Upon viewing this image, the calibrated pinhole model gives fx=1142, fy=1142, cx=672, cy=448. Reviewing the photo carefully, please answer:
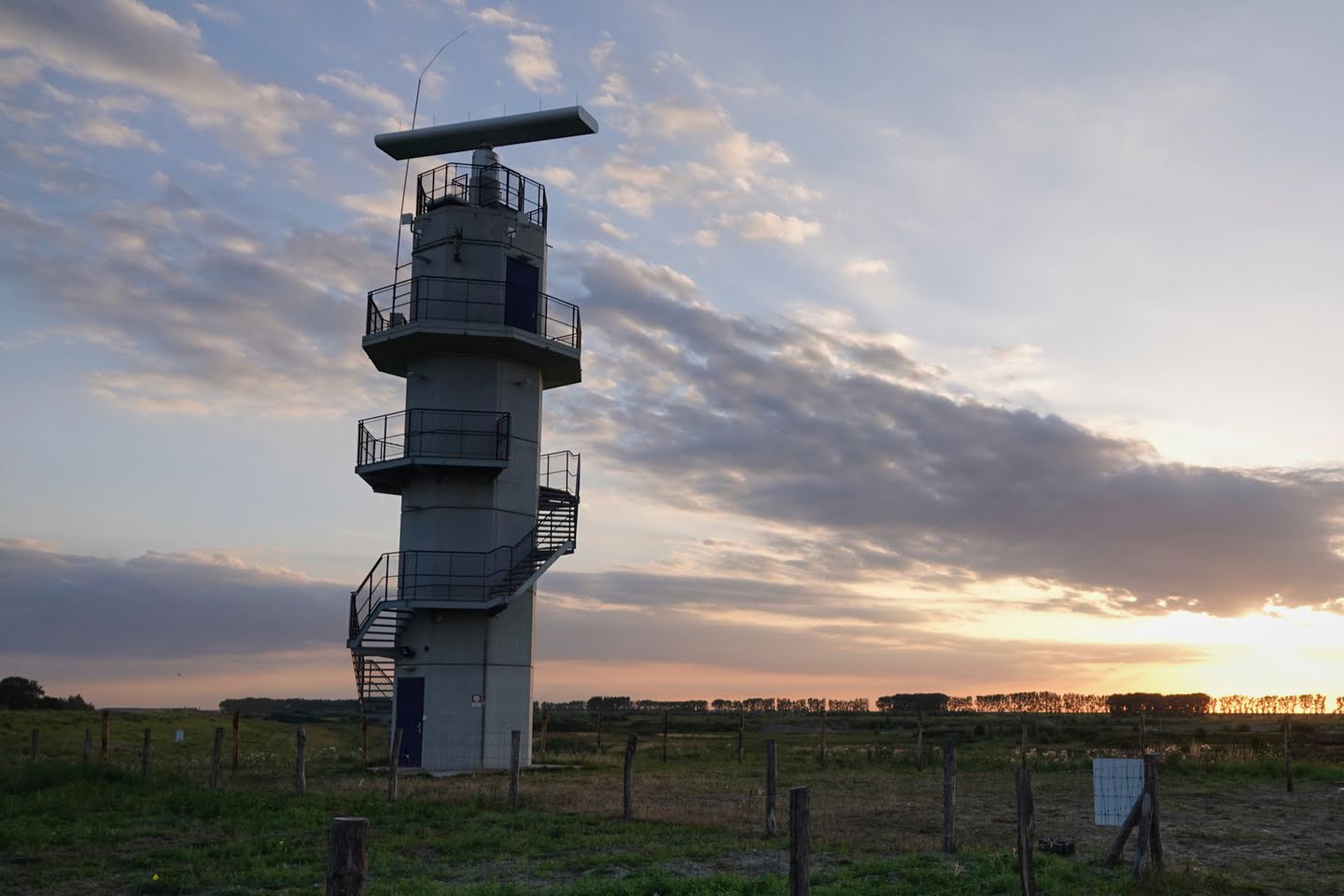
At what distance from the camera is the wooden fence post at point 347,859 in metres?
6.69

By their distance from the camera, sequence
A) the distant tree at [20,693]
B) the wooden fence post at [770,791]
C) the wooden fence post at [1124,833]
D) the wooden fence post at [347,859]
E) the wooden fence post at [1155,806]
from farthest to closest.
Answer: the distant tree at [20,693] → the wooden fence post at [770,791] → the wooden fence post at [1124,833] → the wooden fence post at [1155,806] → the wooden fence post at [347,859]

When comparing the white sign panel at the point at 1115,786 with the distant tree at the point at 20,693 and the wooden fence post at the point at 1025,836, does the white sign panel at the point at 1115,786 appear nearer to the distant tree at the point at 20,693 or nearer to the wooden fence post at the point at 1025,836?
the wooden fence post at the point at 1025,836

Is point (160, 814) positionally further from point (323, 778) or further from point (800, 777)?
point (800, 777)

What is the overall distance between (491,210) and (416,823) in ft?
76.8

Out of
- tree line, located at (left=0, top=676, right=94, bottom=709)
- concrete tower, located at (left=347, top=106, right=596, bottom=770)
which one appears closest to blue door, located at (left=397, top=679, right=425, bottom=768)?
concrete tower, located at (left=347, top=106, right=596, bottom=770)

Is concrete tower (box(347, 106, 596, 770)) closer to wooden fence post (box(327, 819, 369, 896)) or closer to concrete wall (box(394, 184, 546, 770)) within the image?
concrete wall (box(394, 184, 546, 770))

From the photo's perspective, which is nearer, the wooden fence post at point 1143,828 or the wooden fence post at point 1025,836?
the wooden fence post at point 1025,836

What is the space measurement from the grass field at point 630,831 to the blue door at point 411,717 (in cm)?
215

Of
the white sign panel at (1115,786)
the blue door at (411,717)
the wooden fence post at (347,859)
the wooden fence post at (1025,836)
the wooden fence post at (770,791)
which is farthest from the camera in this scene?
the blue door at (411,717)

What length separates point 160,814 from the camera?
923 inches

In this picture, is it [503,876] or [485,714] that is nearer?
[503,876]

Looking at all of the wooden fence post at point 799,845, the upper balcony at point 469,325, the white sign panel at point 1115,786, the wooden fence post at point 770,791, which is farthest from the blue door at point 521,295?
the wooden fence post at point 799,845

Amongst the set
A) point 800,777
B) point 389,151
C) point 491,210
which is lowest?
point 800,777

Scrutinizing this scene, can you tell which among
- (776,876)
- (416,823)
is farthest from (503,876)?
(416,823)
